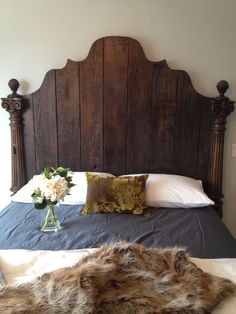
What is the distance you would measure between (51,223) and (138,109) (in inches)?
45.6

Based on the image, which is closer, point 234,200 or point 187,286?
point 187,286

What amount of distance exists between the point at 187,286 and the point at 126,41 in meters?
1.87

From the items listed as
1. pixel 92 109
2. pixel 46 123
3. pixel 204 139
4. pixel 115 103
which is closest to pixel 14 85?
pixel 46 123

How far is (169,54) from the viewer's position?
237cm

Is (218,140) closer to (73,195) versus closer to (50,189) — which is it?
(73,195)

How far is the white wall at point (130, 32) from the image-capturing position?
230cm

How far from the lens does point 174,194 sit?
2.12 meters

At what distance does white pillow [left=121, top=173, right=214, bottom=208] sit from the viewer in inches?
82.0

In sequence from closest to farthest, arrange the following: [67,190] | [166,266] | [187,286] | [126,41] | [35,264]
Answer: [187,286], [166,266], [35,264], [67,190], [126,41]

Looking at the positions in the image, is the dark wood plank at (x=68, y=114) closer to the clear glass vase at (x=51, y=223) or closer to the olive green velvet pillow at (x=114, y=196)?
the olive green velvet pillow at (x=114, y=196)

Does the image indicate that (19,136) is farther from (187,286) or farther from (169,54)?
(187,286)

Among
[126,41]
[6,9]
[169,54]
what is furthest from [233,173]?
[6,9]

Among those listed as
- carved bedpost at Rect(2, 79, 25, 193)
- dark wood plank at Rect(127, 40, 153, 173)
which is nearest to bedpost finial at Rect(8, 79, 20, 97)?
carved bedpost at Rect(2, 79, 25, 193)

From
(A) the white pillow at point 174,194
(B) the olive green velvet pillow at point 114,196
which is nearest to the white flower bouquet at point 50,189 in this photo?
(B) the olive green velvet pillow at point 114,196
